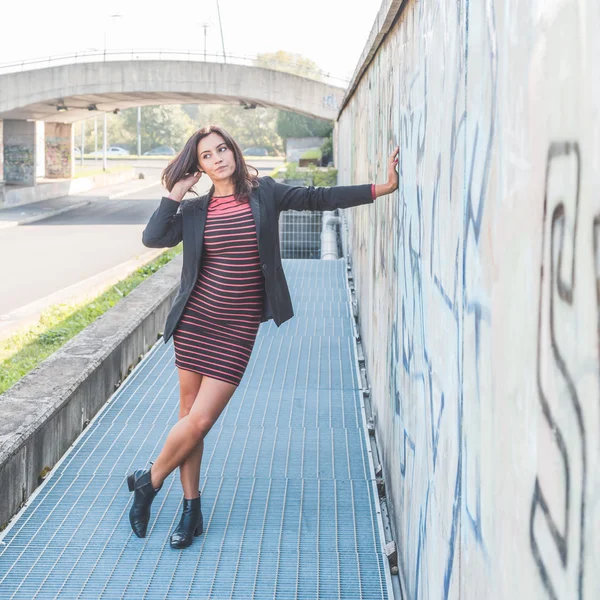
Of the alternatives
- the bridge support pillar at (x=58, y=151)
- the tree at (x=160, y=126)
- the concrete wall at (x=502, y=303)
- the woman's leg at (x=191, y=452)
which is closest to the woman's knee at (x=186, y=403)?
the woman's leg at (x=191, y=452)

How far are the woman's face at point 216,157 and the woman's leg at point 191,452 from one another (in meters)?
0.91

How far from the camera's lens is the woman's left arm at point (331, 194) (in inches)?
168

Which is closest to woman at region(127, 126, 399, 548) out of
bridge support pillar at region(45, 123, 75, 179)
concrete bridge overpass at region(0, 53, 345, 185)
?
concrete bridge overpass at region(0, 53, 345, 185)

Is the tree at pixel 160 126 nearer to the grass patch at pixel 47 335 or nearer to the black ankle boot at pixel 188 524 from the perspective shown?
the grass patch at pixel 47 335

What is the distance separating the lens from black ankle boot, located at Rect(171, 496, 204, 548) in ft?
13.9

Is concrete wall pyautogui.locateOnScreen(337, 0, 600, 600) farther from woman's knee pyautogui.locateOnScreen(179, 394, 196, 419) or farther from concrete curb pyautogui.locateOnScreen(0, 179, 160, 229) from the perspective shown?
concrete curb pyautogui.locateOnScreen(0, 179, 160, 229)

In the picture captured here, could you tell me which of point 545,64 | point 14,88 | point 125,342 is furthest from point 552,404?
point 14,88

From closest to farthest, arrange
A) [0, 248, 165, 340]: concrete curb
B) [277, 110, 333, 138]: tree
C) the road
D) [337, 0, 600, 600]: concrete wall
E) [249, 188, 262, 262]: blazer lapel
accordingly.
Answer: [337, 0, 600, 600]: concrete wall, [249, 188, 262, 262]: blazer lapel, [0, 248, 165, 340]: concrete curb, the road, [277, 110, 333, 138]: tree

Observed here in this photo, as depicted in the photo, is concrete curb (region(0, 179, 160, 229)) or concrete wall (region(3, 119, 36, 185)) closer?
concrete curb (region(0, 179, 160, 229))

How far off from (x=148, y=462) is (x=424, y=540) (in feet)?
8.21

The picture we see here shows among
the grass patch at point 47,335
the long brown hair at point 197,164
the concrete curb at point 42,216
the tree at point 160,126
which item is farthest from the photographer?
the tree at point 160,126

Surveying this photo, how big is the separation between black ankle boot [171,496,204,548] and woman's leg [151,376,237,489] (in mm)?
195

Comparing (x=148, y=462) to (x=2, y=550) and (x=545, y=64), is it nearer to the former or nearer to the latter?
(x=2, y=550)

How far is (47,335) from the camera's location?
9.20 m
